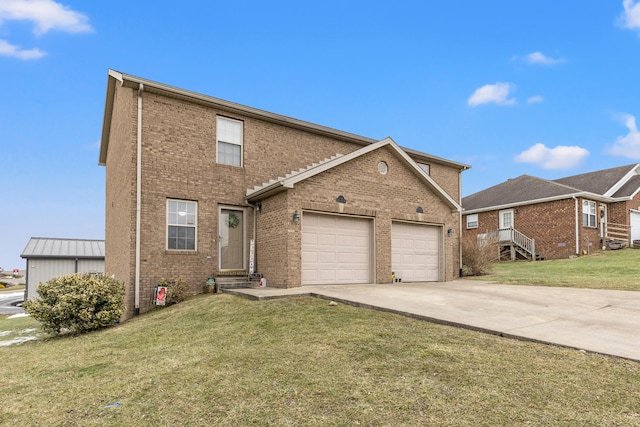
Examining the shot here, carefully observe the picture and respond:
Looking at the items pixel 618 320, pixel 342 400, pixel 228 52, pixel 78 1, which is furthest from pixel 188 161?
pixel 618 320

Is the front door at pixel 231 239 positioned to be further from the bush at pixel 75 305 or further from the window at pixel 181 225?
the bush at pixel 75 305

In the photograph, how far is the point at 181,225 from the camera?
1209cm

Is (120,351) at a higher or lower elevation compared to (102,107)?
lower

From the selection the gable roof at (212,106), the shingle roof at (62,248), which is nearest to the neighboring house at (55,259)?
the shingle roof at (62,248)

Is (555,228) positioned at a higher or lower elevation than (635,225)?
lower

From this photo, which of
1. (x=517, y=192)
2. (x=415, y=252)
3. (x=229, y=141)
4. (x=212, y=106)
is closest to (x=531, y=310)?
(x=415, y=252)

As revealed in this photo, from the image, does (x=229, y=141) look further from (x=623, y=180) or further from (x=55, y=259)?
(x=623, y=180)

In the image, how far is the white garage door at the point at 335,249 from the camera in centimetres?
1191

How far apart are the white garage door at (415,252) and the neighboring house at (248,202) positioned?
5 centimetres

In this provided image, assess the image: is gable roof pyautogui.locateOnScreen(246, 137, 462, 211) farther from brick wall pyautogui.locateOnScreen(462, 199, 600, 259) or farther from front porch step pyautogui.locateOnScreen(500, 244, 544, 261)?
front porch step pyautogui.locateOnScreen(500, 244, 544, 261)

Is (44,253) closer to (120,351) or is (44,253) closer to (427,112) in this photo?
(120,351)

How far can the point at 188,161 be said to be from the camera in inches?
484

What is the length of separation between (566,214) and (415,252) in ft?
51.1

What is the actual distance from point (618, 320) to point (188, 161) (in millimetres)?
11582
